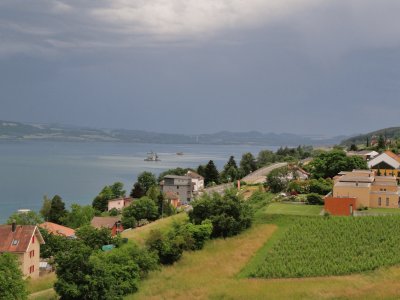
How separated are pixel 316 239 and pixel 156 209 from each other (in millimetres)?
16530

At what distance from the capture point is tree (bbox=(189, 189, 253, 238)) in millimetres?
28891

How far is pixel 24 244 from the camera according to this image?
24.8 m

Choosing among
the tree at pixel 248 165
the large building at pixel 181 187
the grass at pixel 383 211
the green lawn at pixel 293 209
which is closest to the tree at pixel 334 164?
the green lawn at pixel 293 209

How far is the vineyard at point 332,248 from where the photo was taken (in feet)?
70.7

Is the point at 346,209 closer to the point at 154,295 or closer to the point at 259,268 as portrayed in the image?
the point at 259,268

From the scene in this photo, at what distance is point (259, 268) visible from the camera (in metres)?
22.4

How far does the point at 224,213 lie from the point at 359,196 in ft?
27.8

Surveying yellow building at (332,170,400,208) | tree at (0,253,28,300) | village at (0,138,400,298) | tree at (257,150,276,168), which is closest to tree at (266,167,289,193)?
village at (0,138,400,298)

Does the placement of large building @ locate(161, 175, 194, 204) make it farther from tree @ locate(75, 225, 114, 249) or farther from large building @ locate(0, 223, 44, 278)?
large building @ locate(0, 223, 44, 278)

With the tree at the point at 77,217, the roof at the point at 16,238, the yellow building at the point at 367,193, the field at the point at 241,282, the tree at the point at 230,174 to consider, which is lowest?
the tree at the point at 77,217

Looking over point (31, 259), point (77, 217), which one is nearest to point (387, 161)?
point (77, 217)

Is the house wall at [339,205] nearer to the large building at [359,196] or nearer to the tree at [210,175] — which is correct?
the large building at [359,196]

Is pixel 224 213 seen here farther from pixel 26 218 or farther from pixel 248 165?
pixel 248 165

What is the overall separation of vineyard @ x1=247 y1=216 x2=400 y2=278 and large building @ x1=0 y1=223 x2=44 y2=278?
10199 millimetres
